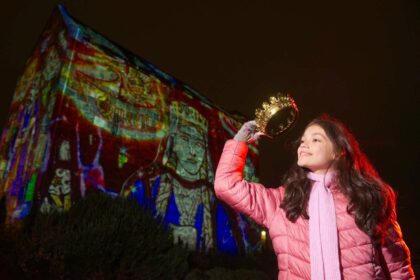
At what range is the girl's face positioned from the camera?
216 cm

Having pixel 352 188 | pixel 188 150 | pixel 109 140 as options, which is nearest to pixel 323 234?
pixel 352 188

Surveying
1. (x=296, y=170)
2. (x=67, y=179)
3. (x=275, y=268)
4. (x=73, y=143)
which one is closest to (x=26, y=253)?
(x=67, y=179)

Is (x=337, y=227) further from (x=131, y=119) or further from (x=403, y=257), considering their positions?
(x=131, y=119)

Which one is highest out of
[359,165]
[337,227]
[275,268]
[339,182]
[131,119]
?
[131,119]

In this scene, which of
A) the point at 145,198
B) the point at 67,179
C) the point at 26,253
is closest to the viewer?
the point at 26,253

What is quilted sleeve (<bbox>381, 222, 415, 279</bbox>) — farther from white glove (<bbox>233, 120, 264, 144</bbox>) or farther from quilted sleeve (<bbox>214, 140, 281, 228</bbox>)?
white glove (<bbox>233, 120, 264, 144</bbox>)

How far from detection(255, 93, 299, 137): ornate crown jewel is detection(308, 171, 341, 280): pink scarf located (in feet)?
2.03

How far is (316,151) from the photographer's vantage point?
2186mm

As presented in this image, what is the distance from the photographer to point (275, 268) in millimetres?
9000

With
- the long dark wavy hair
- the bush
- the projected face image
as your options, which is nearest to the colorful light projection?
the projected face image

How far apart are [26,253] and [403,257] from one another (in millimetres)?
4097

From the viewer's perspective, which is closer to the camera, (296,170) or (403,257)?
(403,257)

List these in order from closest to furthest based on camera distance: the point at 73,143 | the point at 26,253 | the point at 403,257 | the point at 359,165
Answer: the point at 403,257 < the point at 359,165 < the point at 26,253 < the point at 73,143

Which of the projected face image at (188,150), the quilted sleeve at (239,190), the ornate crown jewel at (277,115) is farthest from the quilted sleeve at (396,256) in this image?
the projected face image at (188,150)
